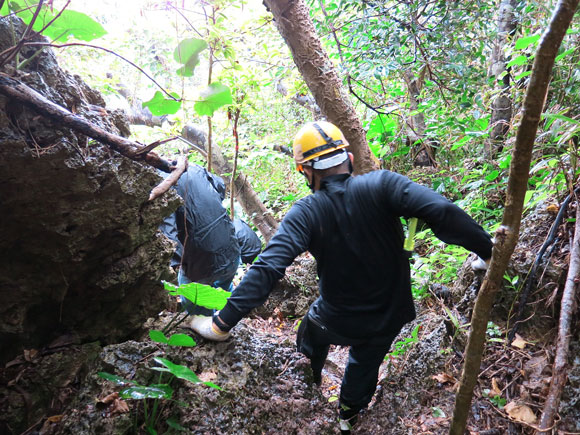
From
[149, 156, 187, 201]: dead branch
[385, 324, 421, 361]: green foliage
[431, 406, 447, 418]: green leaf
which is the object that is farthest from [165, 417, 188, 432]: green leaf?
[385, 324, 421, 361]: green foliage

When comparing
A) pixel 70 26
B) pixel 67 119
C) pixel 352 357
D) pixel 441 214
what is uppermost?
pixel 70 26

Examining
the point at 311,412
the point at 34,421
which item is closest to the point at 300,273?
the point at 311,412

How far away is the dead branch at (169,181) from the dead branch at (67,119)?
5 cm

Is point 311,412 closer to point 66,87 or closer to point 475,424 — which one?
point 475,424

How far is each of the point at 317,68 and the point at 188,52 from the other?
4.37 feet

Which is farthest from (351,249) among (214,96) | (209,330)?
(214,96)

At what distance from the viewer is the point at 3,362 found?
187 cm

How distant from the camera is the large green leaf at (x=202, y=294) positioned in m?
1.96

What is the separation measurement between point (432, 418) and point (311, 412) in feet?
2.52

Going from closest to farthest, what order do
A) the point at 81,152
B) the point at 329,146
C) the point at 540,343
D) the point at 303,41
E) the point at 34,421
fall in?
the point at 81,152
the point at 34,421
the point at 540,343
the point at 329,146
the point at 303,41

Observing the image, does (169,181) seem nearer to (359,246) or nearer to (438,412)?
(359,246)

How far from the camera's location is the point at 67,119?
5.16ft

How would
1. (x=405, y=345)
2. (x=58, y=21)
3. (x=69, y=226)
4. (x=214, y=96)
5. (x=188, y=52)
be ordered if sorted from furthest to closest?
(x=405, y=345)
(x=188, y=52)
(x=214, y=96)
(x=69, y=226)
(x=58, y=21)

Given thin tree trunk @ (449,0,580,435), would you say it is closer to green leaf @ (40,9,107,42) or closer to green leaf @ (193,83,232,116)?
green leaf @ (193,83,232,116)
